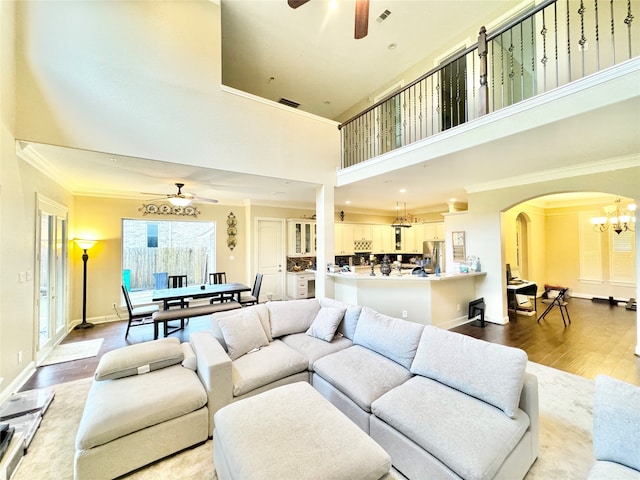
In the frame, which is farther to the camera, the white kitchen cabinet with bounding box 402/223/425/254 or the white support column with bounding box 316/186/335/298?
the white kitchen cabinet with bounding box 402/223/425/254

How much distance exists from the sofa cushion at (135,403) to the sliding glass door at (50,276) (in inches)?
100

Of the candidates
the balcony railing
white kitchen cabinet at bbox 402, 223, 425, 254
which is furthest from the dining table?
white kitchen cabinet at bbox 402, 223, 425, 254

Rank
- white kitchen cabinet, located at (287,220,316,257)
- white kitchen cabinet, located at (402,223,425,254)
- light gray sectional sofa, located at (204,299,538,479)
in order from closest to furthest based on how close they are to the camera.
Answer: light gray sectional sofa, located at (204,299,538,479)
white kitchen cabinet, located at (287,220,316,257)
white kitchen cabinet, located at (402,223,425,254)

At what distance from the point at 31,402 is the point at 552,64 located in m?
7.98

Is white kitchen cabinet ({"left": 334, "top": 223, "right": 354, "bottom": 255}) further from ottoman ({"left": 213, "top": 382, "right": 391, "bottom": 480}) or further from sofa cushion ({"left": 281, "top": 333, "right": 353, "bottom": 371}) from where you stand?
ottoman ({"left": 213, "top": 382, "right": 391, "bottom": 480})

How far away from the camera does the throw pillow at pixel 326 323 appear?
3.00m

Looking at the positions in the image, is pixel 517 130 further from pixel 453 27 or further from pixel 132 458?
pixel 132 458

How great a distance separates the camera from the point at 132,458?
1777 mm

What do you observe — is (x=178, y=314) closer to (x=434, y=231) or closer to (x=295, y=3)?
(x=295, y=3)

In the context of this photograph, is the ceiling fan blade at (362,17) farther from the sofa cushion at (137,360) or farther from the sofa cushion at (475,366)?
the sofa cushion at (137,360)

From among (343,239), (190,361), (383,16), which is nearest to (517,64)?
(383,16)

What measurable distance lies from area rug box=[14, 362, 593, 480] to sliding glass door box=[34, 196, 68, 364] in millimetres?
1522

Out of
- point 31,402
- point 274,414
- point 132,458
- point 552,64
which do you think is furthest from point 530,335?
point 31,402

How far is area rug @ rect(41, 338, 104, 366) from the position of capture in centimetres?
364
